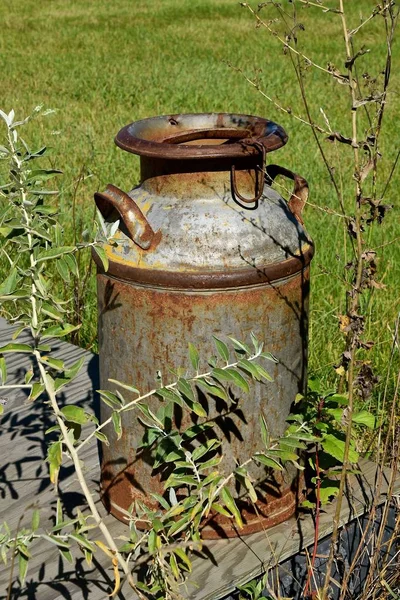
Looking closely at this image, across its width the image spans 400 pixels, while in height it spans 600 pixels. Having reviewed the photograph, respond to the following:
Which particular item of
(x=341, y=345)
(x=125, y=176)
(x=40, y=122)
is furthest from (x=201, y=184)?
(x=40, y=122)

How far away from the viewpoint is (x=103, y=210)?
259cm

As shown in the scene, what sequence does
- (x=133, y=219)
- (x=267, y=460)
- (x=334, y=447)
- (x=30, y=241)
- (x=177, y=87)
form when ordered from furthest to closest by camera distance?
(x=177, y=87) < (x=334, y=447) < (x=133, y=219) < (x=267, y=460) < (x=30, y=241)

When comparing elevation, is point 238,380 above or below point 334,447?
→ above

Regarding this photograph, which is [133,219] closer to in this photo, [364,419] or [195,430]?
[195,430]

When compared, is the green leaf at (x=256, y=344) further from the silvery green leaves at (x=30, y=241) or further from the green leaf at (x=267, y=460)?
the silvery green leaves at (x=30, y=241)

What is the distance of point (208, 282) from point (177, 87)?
7.76 m

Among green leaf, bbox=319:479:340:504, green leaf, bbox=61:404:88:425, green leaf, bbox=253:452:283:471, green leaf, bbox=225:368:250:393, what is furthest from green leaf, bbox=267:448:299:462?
green leaf, bbox=61:404:88:425

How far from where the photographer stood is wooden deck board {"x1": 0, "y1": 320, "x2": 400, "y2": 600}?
2303mm

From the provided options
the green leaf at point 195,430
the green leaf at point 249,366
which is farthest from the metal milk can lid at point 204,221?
the green leaf at point 195,430

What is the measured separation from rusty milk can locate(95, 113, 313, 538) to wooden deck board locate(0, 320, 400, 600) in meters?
0.08

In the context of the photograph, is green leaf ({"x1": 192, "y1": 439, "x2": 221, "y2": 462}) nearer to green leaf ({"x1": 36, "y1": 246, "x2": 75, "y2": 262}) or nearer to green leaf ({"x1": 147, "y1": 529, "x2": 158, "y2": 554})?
green leaf ({"x1": 147, "y1": 529, "x2": 158, "y2": 554})

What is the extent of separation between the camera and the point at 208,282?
231 centimetres

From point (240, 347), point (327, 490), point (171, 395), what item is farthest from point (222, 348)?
point (327, 490)

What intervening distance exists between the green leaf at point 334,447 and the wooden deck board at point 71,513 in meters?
0.13
